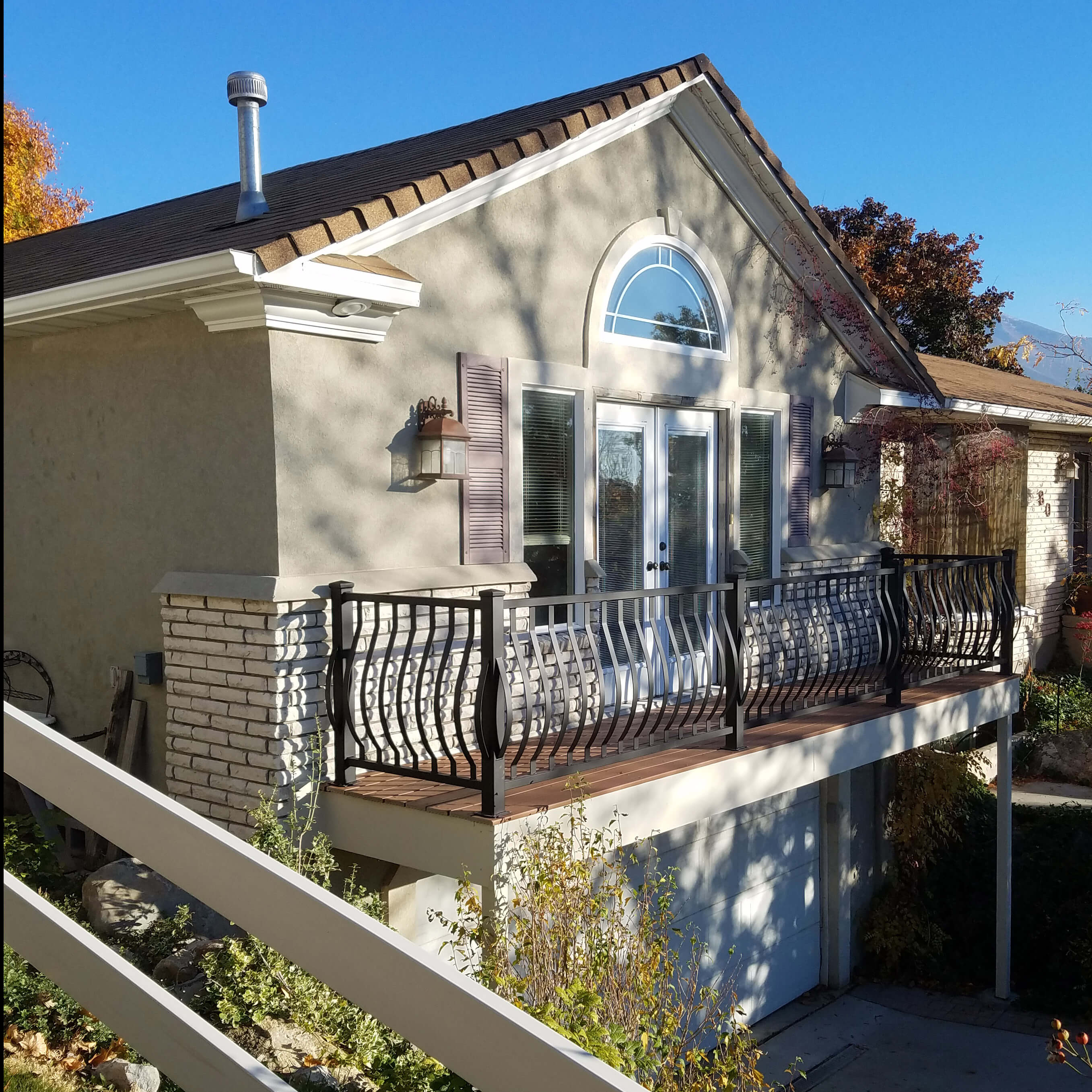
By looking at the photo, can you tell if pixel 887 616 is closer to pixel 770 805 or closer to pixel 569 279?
pixel 770 805

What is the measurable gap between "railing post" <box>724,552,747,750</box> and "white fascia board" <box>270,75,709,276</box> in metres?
2.66

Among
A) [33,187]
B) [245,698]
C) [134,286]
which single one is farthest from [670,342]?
[33,187]

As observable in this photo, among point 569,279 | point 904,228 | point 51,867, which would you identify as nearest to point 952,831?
point 569,279

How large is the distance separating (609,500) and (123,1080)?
479cm

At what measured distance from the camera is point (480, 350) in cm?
666

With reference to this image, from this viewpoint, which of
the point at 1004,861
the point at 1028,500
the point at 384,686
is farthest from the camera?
the point at 1028,500

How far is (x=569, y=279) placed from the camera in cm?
723

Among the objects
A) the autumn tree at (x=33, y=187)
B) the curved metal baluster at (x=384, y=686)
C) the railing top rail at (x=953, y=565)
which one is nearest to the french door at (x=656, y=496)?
the railing top rail at (x=953, y=565)

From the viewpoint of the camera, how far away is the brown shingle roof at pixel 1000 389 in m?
13.0

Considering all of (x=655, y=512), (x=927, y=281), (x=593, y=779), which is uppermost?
(x=927, y=281)

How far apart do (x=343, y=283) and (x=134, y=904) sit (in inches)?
132

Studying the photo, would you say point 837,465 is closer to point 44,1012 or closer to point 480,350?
point 480,350

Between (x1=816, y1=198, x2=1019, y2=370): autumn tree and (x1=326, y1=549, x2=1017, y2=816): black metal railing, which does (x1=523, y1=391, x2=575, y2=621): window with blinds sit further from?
(x1=816, y1=198, x2=1019, y2=370): autumn tree

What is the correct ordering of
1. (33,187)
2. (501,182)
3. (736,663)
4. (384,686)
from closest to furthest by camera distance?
(384,686) → (736,663) → (501,182) → (33,187)
